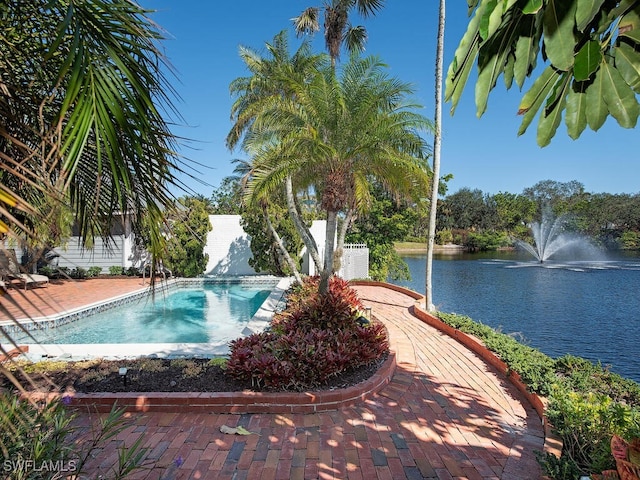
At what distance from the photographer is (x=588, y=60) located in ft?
4.06

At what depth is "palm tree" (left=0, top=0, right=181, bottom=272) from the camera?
5.14 ft

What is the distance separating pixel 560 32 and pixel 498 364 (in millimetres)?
5742

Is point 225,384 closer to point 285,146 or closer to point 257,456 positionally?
point 257,456

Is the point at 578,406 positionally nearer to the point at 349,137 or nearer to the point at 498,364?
the point at 498,364

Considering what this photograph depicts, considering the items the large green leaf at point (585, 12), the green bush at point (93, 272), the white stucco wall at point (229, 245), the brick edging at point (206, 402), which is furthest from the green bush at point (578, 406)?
the green bush at point (93, 272)

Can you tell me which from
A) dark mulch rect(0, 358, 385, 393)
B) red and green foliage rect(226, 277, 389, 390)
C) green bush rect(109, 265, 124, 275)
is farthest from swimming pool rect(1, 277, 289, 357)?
green bush rect(109, 265, 124, 275)

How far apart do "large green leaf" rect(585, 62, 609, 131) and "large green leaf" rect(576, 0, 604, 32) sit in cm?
37

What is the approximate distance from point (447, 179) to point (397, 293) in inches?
333

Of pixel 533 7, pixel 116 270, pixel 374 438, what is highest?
pixel 533 7

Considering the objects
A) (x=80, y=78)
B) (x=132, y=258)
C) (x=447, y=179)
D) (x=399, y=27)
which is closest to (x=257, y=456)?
(x=80, y=78)

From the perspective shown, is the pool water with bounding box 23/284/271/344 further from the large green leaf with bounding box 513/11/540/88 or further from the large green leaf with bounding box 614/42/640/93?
the large green leaf with bounding box 614/42/640/93

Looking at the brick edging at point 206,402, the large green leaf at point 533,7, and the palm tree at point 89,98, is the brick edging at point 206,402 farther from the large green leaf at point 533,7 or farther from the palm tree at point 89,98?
the large green leaf at point 533,7

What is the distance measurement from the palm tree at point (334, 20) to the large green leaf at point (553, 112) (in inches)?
446

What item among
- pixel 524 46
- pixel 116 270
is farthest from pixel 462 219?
pixel 524 46
